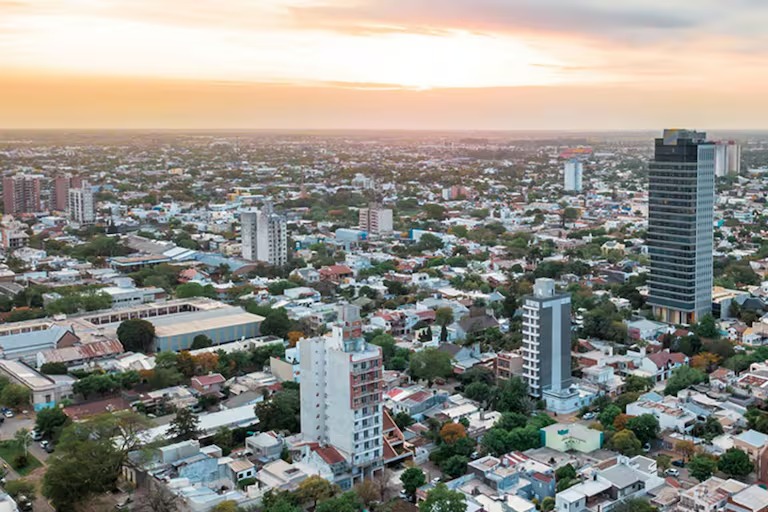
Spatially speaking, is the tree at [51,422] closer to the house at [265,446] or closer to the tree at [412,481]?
the house at [265,446]

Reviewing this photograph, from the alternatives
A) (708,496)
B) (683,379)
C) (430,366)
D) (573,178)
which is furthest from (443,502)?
(573,178)

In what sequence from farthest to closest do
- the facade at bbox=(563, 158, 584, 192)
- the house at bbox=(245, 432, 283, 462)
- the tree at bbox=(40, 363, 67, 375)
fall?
the facade at bbox=(563, 158, 584, 192) → the tree at bbox=(40, 363, 67, 375) → the house at bbox=(245, 432, 283, 462)

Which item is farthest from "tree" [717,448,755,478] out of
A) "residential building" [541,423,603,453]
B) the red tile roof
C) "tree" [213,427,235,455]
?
"tree" [213,427,235,455]

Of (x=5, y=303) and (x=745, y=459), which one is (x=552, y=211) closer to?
(x=5, y=303)

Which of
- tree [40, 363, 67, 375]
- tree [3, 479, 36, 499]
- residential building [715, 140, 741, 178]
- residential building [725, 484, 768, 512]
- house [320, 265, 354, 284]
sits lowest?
tree [3, 479, 36, 499]

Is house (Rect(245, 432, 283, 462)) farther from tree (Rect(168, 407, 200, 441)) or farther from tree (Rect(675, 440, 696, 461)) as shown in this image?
tree (Rect(675, 440, 696, 461))

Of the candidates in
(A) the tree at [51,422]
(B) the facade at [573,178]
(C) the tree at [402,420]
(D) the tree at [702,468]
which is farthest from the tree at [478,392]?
(B) the facade at [573,178]
